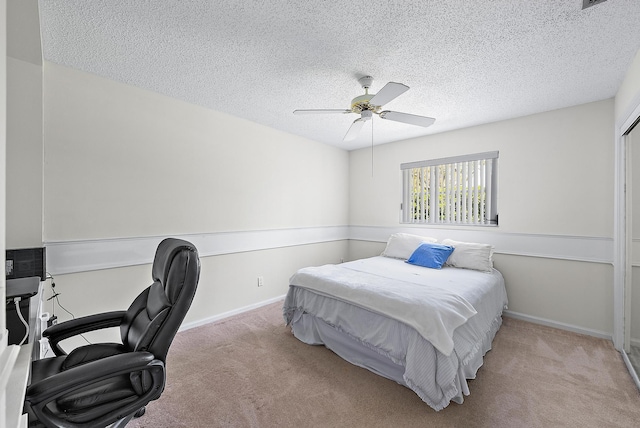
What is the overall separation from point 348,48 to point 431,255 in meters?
2.43

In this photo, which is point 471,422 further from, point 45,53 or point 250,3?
point 45,53

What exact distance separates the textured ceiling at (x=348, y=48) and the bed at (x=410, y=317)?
1740mm

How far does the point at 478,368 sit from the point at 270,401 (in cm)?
163

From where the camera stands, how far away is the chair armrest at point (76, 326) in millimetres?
1503

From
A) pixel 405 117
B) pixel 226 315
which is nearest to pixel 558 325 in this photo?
pixel 405 117

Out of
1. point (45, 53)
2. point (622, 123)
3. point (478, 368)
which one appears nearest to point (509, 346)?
point (478, 368)

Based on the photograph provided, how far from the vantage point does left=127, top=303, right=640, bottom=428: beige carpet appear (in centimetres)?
174

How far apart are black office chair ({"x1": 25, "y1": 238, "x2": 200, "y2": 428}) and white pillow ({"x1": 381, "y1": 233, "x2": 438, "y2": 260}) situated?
2.97 metres

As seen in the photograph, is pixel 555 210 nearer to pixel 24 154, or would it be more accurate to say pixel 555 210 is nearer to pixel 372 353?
pixel 372 353

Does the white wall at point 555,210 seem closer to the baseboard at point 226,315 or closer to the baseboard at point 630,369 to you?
the baseboard at point 630,369

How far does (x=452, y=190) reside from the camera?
3928mm

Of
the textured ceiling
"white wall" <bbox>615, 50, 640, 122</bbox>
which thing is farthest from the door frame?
the textured ceiling

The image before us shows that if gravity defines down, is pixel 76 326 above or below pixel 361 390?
above

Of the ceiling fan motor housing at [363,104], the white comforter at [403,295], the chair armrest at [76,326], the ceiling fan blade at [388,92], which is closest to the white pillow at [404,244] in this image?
the white comforter at [403,295]
